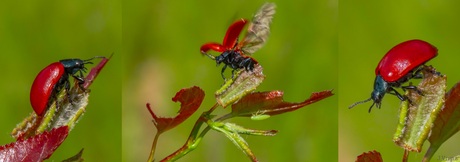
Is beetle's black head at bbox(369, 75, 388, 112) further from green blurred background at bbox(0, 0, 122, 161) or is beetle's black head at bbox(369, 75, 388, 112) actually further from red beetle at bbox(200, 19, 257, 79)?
green blurred background at bbox(0, 0, 122, 161)

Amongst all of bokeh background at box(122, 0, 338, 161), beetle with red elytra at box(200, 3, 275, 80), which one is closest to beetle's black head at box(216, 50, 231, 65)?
beetle with red elytra at box(200, 3, 275, 80)

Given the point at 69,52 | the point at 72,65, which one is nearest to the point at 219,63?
the point at 72,65

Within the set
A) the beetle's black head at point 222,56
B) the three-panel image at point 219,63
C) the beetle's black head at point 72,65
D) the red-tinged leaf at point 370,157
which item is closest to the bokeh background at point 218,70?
the three-panel image at point 219,63

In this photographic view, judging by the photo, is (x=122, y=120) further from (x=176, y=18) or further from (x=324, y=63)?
(x=324, y=63)

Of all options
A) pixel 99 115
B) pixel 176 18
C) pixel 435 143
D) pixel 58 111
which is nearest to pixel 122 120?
pixel 99 115

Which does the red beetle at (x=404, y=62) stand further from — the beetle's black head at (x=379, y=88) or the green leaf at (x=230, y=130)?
the green leaf at (x=230, y=130)

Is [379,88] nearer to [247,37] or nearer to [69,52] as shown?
[247,37]
